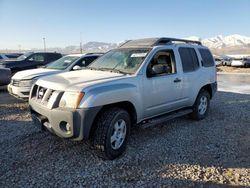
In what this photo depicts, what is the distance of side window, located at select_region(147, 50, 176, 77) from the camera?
198 inches

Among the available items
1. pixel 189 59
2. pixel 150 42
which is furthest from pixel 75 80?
pixel 189 59

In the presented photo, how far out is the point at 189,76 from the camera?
6133mm

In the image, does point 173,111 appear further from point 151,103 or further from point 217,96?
point 217,96

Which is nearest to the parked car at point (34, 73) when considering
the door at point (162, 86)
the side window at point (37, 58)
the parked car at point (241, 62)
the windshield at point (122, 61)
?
the windshield at point (122, 61)

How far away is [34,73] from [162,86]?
4.70 metres

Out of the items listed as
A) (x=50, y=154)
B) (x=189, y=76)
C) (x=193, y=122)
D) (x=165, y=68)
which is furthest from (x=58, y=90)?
(x=193, y=122)

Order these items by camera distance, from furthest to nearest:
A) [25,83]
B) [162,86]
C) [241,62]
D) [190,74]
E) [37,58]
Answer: [241,62] → [37,58] → [25,83] → [190,74] → [162,86]

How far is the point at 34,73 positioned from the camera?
8359 mm

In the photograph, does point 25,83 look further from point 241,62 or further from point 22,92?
point 241,62

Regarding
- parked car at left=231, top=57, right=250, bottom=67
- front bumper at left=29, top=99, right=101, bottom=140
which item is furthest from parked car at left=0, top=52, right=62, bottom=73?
parked car at left=231, top=57, right=250, bottom=67

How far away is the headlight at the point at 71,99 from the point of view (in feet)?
12.8

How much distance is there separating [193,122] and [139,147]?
2257 mm

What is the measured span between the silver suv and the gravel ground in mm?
392

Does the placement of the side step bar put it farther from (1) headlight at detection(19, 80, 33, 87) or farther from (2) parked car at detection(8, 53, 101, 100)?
(1) headlight at detection(19, 80, 33, 87)
